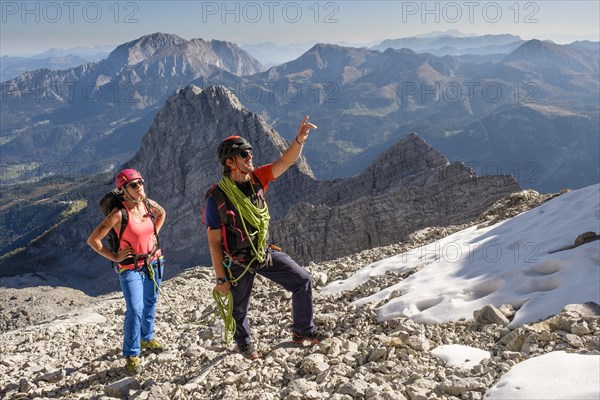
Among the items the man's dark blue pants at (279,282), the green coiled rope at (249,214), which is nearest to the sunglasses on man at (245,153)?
the green coiled rope at (249,214)

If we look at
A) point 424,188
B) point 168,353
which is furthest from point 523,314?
point 424,188

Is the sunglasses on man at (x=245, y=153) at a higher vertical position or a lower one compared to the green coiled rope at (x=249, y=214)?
higher

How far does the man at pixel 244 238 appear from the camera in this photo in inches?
315

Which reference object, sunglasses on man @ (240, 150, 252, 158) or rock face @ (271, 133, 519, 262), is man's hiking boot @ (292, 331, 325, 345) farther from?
rock face @ (271, 133, 519, 262)

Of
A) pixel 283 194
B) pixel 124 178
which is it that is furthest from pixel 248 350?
pixel 283 194

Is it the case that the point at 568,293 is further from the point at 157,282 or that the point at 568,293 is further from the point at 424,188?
the point at 424,188

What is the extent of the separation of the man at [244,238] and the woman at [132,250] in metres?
1.85

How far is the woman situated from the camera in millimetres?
8922

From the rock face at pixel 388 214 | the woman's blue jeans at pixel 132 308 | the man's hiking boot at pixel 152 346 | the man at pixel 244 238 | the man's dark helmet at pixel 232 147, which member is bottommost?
the rock face at pixel 388 214

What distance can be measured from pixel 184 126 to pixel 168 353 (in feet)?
487

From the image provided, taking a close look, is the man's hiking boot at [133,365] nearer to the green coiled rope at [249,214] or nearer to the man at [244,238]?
the man at [244,238]

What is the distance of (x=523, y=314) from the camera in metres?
8.57

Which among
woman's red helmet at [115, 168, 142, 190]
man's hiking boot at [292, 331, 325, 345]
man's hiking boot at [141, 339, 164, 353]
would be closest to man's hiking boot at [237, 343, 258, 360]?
man's hiking boot at [292, 331, 325, 345]

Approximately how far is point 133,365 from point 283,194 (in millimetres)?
108158
